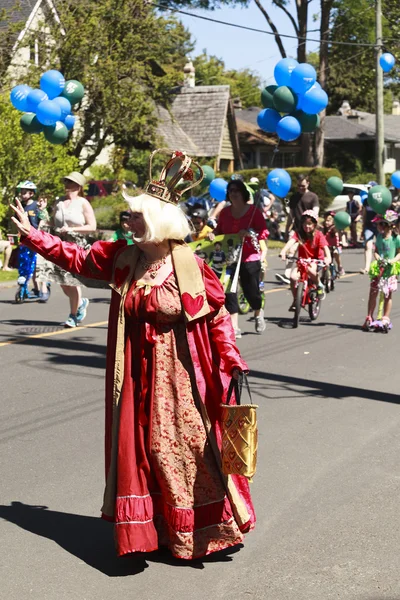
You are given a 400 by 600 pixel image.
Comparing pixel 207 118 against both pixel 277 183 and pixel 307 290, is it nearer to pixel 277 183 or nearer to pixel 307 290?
pixel 277 183

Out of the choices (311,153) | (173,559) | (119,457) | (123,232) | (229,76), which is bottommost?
(173,559)

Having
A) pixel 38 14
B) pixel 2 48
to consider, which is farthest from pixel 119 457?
pixel 38 14

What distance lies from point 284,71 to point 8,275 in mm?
8134

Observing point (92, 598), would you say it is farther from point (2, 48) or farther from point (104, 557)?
point (2, 48)

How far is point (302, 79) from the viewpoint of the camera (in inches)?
488

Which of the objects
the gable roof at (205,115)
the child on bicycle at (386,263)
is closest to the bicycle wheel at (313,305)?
the child on bicycle at (386,263)

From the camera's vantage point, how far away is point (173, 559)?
4883 millimetres

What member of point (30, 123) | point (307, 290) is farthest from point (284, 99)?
point (30, 123)

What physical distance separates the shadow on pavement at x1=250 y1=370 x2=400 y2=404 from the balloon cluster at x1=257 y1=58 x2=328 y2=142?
376 cm

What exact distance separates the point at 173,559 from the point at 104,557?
13.3 inches

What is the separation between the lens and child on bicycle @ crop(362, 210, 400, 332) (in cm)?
1248

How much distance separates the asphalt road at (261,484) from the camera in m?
4.60

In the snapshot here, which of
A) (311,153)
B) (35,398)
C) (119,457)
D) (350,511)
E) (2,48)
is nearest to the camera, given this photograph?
(119,457)

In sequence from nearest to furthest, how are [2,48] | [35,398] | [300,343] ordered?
1. [35,398]
2. [300,343]
3. [2,48]
